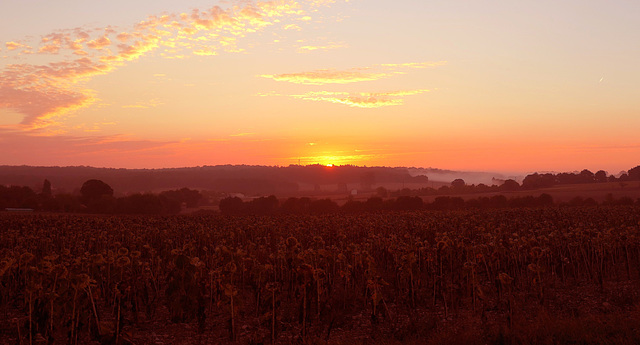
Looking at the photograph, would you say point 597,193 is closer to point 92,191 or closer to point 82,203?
point 92,191

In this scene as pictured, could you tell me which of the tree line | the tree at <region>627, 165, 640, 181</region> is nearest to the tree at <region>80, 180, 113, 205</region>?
the tree line

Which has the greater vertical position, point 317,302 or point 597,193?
point 597,193

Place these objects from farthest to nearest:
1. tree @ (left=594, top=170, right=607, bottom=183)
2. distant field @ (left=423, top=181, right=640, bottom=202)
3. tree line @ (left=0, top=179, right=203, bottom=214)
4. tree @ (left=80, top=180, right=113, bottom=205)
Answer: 1. tree @ (left=594, top=170, right=607, bottom=183)
2. distant field @ (left=423, top=181, right=640, bottom=202)
3. tree @ (left=80, top=180, right=113, bottom=205)
4. tree line @ (left=0, top=179, right=203, bottom=214)

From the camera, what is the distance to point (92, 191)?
82562 mm

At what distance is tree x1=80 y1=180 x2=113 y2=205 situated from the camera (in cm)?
8057

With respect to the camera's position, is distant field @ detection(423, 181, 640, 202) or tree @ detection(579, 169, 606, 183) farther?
tree @ detection(579, 169, 606, 183)

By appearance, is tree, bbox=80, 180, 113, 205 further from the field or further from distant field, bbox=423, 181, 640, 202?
the field

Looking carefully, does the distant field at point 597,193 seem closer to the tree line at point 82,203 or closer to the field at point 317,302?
the tree line at point 82,203

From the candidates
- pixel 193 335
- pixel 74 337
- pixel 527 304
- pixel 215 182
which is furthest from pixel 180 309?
pixel 215 182

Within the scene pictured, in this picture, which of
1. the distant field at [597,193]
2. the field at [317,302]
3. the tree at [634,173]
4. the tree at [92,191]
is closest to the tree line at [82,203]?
the tree at [92,191]

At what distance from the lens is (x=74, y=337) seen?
1145 centimetres

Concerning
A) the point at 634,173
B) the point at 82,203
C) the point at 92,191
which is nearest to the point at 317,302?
the point at 82,203

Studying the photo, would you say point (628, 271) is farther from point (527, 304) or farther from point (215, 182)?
point (215, 182)

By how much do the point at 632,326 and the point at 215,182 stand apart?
18041 centimetres
